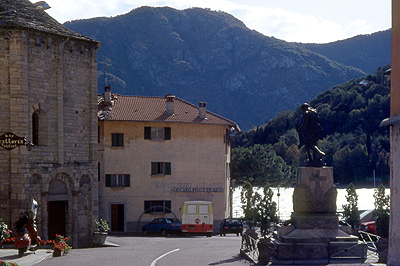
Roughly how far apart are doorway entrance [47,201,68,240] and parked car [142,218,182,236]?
11603 millimetres

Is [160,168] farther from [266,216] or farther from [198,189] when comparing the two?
[266,216]

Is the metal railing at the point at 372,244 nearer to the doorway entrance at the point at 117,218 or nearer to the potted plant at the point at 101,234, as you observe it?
the potted plant at the point at 101,234

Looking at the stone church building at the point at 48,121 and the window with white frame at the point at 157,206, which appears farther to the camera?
the window with white frame at the point at 157,206

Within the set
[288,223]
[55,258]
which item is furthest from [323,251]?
[55,258]

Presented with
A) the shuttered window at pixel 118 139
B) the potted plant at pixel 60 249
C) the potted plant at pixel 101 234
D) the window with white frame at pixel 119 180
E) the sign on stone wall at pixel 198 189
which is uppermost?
the shuttered window at pixel 118 139

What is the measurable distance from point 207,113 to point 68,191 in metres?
21.9

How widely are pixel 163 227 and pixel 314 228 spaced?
22.9 m

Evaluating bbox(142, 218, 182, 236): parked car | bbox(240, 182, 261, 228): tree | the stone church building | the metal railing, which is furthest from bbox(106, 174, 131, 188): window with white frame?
the metal railing

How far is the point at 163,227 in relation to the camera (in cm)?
4384

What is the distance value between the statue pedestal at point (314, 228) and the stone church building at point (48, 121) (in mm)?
14068

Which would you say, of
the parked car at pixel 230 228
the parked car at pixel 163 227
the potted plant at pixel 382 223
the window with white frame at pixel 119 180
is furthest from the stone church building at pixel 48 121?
the potted plant at pixel 382 223

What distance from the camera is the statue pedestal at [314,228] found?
21.3 m

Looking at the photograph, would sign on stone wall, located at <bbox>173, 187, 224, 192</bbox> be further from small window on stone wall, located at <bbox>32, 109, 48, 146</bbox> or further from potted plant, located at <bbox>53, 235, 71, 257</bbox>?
potted plant, located at <bbox>53, 235, 71, 257</bbox>

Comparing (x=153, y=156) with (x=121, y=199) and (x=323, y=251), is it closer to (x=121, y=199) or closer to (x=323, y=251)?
(x=121, y=199)
